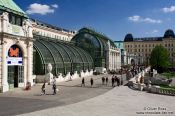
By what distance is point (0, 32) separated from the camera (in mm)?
37062

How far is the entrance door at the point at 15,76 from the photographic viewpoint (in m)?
39.2

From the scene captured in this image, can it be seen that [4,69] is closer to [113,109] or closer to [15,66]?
[15,66]

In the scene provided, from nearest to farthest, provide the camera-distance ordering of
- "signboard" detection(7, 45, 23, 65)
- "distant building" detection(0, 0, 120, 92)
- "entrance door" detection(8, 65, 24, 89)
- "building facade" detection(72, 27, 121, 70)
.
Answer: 1. "distant building" detection(0, 0, 120, 92)
2. "signboard" detection(7, 45, 23, 65)
3. "entrance door" detection(8, 65, 24, 89)
4. "building facade" detection(72, 27, 121, 70)

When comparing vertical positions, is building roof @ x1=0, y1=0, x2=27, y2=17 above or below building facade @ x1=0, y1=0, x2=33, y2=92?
above

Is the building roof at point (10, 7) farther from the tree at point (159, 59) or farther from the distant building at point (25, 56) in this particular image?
the tree at point (159, 59)

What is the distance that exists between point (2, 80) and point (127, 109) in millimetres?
18433

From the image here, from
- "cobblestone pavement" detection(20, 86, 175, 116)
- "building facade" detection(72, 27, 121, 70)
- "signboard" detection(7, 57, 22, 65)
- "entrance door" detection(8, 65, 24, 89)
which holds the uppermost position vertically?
"building facade" detection(72, 27, 121, 70)

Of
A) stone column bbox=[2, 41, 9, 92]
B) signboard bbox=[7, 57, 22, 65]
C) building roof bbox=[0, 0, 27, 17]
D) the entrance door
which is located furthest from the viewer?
the entrance door

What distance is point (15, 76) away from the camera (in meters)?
40.9

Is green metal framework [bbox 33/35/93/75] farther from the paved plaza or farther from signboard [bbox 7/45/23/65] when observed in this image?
the paved plaza

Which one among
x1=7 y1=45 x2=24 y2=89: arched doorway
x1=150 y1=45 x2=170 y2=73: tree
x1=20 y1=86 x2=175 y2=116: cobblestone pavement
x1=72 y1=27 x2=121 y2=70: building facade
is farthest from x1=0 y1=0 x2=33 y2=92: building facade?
x1=150 y1=45 x2=170 y2=73: tree

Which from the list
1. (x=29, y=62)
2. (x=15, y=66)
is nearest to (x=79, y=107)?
(x=15, y=66)

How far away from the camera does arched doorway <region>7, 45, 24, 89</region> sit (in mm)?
39088

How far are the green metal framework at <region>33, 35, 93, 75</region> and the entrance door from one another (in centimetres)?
838
